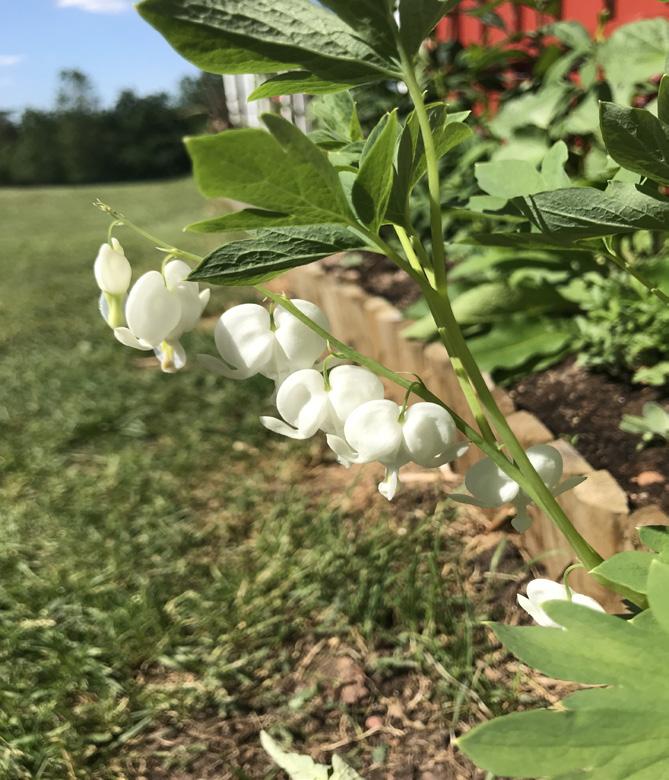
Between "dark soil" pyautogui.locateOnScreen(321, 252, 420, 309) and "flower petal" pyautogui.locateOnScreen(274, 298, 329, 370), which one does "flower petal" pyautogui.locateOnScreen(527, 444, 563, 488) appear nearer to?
"flower petal" pyautogui.locateOnScreen(274, 298, 329, 370)

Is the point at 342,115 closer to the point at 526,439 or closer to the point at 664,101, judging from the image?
the point at 664,101

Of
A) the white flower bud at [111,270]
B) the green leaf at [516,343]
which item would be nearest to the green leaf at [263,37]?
the white flower bud at [111,270]

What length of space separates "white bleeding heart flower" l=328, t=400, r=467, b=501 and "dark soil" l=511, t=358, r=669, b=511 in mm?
879

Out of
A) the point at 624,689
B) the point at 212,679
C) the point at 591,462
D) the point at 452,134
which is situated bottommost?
the point at 212,679

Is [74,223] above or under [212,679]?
above

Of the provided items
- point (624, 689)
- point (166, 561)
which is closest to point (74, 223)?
point (166, 561)

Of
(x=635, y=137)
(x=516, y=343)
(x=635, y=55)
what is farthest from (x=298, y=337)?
(x=635, y=55)

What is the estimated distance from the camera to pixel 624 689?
0.59 metres

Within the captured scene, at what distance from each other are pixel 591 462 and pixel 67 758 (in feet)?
3.84

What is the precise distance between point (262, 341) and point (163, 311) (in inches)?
3.8

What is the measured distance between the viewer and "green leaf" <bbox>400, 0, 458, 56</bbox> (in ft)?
2.07

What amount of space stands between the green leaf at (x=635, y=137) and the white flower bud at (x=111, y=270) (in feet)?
1.46

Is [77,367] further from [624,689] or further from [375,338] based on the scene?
[624,689]

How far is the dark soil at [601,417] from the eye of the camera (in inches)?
62.2
